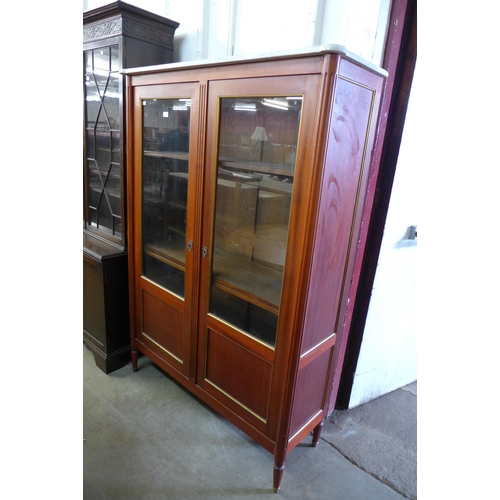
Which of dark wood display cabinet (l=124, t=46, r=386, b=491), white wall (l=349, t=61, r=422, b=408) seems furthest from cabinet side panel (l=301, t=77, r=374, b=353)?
white wall (l=349, t=61, r=422, b=408)

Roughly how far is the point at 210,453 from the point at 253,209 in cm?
121

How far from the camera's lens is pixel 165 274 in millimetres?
2062

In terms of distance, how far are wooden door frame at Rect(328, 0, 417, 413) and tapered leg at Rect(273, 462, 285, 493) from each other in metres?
0.56

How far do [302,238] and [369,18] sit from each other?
3.25 ft

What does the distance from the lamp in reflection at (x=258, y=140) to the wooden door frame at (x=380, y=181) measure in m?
0.52

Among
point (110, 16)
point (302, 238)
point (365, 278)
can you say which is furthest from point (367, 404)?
point (110, 16)

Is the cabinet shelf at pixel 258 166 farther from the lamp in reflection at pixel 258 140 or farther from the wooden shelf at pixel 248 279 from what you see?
the wooden shelf at pixel 248 279

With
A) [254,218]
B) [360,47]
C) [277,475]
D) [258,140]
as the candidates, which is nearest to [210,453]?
[277,475]

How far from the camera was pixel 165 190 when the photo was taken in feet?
6.49

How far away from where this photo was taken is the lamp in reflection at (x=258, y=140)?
5.00ft

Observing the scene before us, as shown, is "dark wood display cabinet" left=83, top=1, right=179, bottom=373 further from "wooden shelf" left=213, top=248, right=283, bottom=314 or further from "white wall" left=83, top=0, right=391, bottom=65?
"wooden shelf" left=213, top=248, right=283, bottom=314

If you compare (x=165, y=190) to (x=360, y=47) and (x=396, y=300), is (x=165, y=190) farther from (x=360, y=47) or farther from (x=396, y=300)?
(x=396, y=300)
